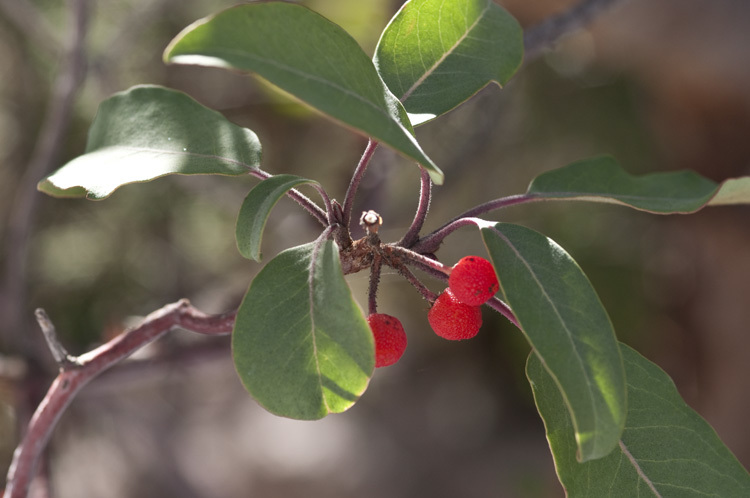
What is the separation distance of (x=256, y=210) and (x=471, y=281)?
24 centimetres

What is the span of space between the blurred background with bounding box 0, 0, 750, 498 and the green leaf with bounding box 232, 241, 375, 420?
42.1 inches

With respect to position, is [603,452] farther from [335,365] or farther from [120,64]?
[120,64]

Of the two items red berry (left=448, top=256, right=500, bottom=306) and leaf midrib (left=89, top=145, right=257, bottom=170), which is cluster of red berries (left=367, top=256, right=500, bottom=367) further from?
leaf midrib (left=89, top=145, right=257, bottom=170)

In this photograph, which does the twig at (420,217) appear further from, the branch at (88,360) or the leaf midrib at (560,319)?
the branch at (88,360)

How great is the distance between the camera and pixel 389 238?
3.12 m

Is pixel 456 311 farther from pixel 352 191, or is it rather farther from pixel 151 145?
pixel 151 145

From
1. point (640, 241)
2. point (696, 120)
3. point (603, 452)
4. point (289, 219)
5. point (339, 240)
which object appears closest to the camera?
point (603, 452)

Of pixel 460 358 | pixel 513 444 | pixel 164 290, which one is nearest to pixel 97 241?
pixel 164 290

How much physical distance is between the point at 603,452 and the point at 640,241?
3749 millimetres

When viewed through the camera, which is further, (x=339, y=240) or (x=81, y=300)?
(x=81, y=300)

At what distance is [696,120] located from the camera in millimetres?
2955

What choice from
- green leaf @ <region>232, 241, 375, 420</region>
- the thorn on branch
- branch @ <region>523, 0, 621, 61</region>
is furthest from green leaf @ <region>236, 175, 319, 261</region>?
branch @ <region>523, 0, 621, 61</region>

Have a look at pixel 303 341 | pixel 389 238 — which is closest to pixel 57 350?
pixel 303 341

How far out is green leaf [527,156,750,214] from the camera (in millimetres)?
777
